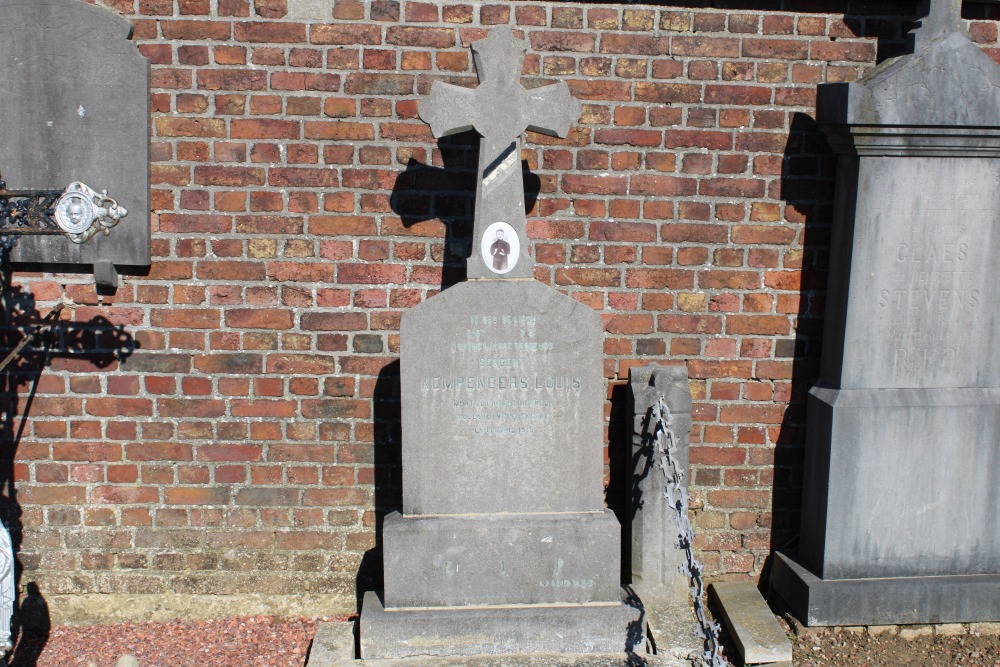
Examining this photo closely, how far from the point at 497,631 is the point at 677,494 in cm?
100

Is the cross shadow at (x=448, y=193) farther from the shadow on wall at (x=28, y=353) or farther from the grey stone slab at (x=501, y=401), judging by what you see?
the shadow on wall at (x=28, y=353)

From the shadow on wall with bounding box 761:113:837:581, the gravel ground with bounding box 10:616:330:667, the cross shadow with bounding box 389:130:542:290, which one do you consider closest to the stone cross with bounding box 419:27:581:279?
the cross shadow with bounding box 389:130:542:290

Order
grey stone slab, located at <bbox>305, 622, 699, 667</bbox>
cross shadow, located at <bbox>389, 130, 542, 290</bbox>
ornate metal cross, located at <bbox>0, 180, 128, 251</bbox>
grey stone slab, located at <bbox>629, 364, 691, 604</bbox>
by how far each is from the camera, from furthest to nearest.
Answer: cross shadow, located at <bbox>389, 130, 542, 290</bbox> → grey stone slab, located at <bbox>629, 364, 691, 604</bbox> → grey stone slab, located at <bbox>305, 622, 699, 667</bbox> → ornate metal cross, located at <bbox>0, 180, 128, 251</bbox>

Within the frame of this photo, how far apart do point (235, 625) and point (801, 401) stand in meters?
2.82

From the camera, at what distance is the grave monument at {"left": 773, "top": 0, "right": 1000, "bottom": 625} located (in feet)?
13.0

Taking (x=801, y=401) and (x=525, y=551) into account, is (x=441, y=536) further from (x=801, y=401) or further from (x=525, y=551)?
(x=801, y=401)

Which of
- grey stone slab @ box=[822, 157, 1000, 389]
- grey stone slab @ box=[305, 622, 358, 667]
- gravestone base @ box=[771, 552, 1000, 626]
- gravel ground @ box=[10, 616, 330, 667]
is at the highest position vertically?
grey stone slab @ box=[822, 157, 1000, 389]

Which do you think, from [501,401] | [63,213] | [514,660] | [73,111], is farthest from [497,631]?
[73,111]

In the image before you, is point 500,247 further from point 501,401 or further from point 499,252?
point 501,401

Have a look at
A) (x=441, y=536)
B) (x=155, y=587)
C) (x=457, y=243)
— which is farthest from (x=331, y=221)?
(x=155, y=587)

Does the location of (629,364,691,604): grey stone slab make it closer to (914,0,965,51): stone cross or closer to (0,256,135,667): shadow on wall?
(914,0,965,51): stone cross

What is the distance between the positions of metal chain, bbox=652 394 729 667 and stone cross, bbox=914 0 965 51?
1882 mm

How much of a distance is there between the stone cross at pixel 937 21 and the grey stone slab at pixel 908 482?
151cm

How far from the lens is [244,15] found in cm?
399
